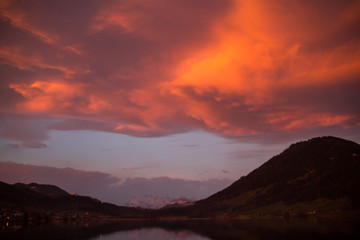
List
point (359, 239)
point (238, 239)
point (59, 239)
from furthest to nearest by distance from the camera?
point (59, 239), point (238, 239), point (359, 239)

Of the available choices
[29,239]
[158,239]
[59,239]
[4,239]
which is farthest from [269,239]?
[4,239]

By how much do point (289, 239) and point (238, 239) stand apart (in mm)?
15236

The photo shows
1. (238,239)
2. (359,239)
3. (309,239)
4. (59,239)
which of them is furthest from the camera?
(59,239)

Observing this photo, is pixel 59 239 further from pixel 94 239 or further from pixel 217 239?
pixel 217 239

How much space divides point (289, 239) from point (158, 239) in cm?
4074

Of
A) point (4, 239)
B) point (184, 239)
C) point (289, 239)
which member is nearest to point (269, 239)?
point (289, 239)

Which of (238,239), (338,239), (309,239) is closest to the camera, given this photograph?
(338,239)

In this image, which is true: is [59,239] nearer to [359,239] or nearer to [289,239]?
[289,239]

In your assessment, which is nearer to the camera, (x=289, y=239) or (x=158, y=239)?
(x=289, y=239)

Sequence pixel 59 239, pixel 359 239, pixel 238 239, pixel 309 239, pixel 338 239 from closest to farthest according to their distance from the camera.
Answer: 1. pixel 359 239
2. pixel 338 239
3. pixel 309 239
4. pixel 238 239
5. pixel 59 239

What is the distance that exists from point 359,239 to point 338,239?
17.3 feet

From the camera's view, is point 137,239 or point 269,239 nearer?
point 269,239

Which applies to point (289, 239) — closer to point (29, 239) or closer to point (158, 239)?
point (158, 239)

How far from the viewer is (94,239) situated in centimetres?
10431
